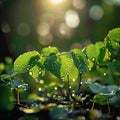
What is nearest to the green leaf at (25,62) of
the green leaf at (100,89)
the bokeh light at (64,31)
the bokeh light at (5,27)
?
the green leaf at (100,89)

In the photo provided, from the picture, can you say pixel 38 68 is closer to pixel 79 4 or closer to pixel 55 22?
pixel 55 22

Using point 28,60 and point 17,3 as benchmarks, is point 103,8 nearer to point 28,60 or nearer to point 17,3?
point 17,3

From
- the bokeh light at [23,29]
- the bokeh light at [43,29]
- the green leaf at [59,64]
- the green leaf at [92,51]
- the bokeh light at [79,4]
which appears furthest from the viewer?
the bokeh light at [79,4]

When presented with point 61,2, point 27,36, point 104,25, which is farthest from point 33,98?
point 61,2

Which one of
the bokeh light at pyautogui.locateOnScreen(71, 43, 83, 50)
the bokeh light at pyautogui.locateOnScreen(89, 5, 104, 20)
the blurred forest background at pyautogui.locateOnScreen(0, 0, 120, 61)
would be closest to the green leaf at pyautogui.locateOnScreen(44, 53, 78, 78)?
the blurred forest background at pyautogui.locateOnScreen(0, 0, 120, 61)

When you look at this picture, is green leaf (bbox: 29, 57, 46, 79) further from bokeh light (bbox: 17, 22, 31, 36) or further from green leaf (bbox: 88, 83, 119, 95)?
bokeh light (bbox: 17, 22, 31, 36)

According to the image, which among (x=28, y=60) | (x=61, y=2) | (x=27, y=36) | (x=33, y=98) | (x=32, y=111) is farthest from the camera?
(x=61, y=2)

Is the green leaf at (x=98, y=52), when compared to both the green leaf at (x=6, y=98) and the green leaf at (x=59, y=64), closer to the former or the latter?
the green leaf at (x=59, y=64)
